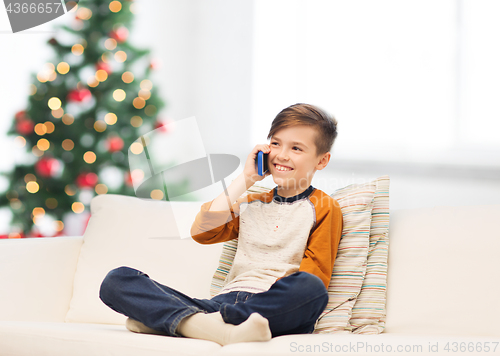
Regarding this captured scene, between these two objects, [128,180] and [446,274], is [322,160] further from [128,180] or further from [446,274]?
[128,180]

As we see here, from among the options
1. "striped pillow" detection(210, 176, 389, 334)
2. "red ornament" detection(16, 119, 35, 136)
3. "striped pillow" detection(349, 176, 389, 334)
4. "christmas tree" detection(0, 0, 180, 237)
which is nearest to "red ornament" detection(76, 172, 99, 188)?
"christmas tree" detection(0, 0, 180, 237)

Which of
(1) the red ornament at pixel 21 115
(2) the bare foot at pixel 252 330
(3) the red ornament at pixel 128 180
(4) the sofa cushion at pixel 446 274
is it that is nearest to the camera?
(2) the bare foot at pixel 252 330

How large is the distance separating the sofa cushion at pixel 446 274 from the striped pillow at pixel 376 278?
1.7 inches

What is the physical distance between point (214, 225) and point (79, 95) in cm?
154

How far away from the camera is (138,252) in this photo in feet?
4.96

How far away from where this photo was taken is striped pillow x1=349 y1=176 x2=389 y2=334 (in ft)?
3.96

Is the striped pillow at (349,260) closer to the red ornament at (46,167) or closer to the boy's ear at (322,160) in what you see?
the boy's ear at (322,160)

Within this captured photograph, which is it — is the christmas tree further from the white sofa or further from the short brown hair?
the short brown hair

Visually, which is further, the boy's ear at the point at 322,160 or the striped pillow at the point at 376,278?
the boy's ear at the point at 322,160

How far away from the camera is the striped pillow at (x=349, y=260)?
3.91 ft

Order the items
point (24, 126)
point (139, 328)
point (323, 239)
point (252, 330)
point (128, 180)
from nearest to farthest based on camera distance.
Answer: point (252, 330) → point (139, 328) → point (323, 239) → point (24, 126) → point (128, 180)

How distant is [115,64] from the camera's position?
252 cm

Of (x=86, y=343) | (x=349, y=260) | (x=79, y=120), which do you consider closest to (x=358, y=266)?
(x=349, y=260)

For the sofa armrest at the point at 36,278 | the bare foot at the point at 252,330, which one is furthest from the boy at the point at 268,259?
the sofa armrest at the point at 36,278
